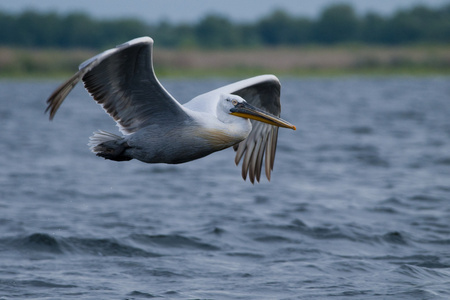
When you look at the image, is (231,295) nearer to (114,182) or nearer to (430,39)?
(114,182)

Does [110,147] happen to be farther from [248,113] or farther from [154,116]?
[248,113]

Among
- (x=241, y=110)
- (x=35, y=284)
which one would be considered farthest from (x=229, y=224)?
(x=241, y=110)

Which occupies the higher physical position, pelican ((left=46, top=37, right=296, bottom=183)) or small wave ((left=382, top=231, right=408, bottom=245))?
pelican ((left=46, top=37, right=296, bottom=183))

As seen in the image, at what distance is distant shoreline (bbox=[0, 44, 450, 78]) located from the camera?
47.3 m

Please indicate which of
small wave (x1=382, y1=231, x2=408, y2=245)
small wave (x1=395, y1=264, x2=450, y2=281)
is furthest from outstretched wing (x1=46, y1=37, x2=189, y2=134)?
small wave (x1=382, y1=231, x2=408, y2=245)

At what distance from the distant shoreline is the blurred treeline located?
34.4ft

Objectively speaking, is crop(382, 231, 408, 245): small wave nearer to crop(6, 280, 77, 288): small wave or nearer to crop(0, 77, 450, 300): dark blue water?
crop(0, 77, 450, 300): dark blue water

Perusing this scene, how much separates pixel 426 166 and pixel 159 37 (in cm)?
5908

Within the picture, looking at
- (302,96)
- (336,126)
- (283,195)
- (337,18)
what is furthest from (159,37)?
(283,195)

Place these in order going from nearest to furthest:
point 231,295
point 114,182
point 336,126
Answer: point 231,295
point 114,182
point 336,126

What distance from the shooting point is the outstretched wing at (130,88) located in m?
6.57

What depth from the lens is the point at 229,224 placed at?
35.1 ft

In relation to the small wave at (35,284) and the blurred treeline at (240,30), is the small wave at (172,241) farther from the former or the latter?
the blurred treeline at (240,30)

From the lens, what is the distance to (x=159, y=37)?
73125 mm
